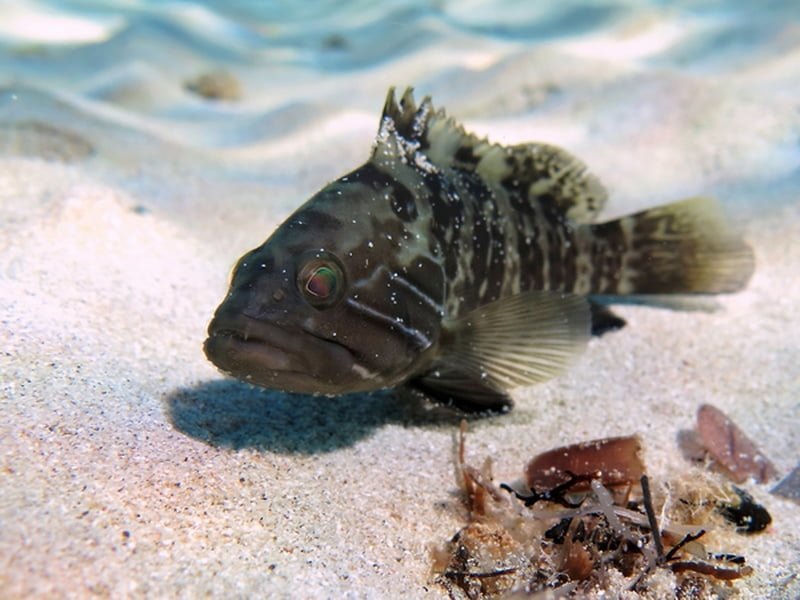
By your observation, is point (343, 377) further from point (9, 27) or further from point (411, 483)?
point (9, 27)

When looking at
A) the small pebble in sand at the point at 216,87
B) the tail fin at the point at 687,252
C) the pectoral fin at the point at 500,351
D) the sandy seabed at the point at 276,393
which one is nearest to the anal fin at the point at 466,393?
the pectoral fin at the point at 500,351

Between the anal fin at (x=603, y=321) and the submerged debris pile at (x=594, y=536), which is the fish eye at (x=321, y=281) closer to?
the submerged debris pile at (x=594, y=536)

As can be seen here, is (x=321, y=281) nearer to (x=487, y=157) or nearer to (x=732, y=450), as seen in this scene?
(x=487, y=157)

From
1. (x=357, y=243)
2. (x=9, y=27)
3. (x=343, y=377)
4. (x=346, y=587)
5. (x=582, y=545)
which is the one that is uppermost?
(x=9, y=27)

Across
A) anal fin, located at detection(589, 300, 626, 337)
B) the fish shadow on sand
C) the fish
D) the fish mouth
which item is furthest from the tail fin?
the fish mouth

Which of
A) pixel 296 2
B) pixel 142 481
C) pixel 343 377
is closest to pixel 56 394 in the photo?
pixel 142 481

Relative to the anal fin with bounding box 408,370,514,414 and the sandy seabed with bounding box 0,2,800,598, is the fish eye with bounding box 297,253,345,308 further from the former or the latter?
the anal fin with bounding box 408,370,514,414

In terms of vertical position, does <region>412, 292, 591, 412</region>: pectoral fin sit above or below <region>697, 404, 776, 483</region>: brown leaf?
above
